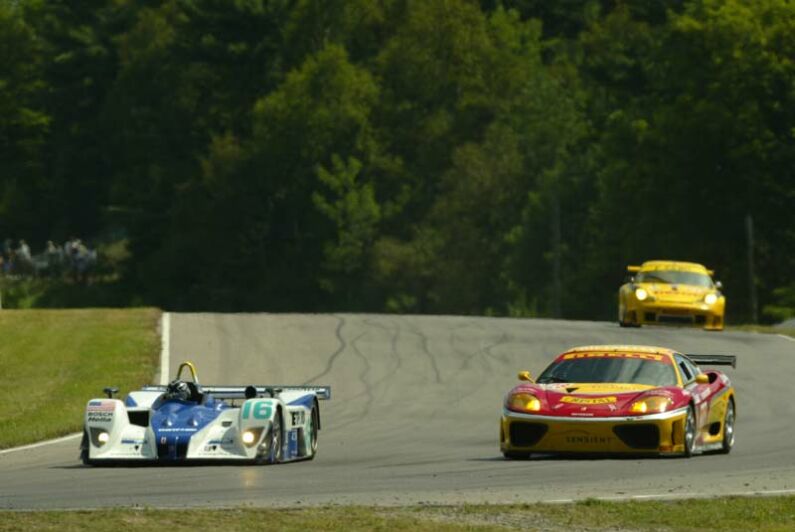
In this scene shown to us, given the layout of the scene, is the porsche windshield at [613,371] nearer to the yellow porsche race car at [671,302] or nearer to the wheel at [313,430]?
the wheel at [313,430]


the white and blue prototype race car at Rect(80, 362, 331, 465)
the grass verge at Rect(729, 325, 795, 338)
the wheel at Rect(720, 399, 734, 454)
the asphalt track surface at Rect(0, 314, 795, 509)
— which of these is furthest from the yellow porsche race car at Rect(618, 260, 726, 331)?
the white and blue prototype race car at Rect(80, 362, 331, 465)

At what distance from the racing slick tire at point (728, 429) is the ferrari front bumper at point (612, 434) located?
54.8 inches

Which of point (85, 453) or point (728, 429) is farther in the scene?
point (728, 429)

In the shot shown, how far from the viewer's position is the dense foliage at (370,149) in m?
77.1

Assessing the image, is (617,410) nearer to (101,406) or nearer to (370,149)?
(101,406)

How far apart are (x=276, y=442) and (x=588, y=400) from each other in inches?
121

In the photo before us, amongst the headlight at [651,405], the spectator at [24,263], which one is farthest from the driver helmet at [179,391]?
the spectator at [24,263]

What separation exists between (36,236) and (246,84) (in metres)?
18.6

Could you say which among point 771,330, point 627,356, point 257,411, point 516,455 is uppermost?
point 771,330

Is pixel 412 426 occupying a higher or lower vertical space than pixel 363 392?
lower

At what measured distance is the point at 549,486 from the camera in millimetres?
17016

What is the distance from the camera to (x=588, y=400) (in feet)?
65.9

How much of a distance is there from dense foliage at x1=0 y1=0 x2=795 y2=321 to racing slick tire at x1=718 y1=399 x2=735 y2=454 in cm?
4901

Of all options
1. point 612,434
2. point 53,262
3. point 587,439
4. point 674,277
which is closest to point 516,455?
point 587,439
